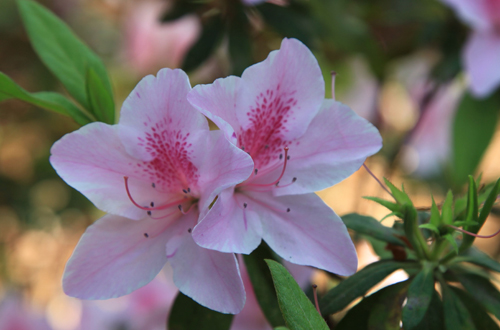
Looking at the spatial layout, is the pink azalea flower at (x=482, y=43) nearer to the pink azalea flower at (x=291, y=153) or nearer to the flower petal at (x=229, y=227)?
the pink azalea flower at (x=291, y=153)

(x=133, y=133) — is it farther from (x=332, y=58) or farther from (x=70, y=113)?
(x=332, y=58)

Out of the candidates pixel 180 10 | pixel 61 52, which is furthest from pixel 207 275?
pixel 180 10

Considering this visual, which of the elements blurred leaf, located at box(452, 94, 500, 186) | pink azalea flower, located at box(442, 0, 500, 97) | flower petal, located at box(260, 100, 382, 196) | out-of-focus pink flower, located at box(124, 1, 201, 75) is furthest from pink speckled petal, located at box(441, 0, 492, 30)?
out-of-focus pink flower, located at box(124, 1, 201, 75)

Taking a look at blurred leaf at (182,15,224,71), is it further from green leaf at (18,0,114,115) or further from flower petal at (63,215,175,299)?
flower petal at (63,215,175,299)

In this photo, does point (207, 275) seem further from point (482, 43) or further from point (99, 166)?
point (482, 43)

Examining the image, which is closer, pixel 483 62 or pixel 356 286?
pixel 356 286

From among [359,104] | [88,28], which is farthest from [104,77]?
[88,28]

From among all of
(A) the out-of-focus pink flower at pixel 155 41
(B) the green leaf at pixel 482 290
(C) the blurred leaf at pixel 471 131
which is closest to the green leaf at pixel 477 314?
(B) the green leaf at pixel 482 290

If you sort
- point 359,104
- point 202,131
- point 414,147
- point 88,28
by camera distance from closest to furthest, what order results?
point 202,131 → point 359,104 → point 414,147 → point 88,28
